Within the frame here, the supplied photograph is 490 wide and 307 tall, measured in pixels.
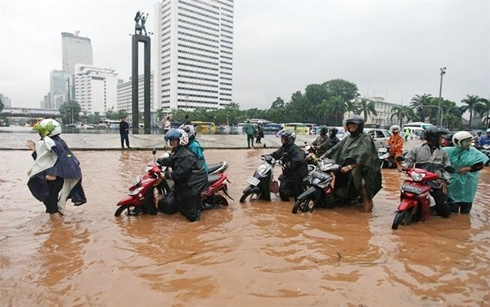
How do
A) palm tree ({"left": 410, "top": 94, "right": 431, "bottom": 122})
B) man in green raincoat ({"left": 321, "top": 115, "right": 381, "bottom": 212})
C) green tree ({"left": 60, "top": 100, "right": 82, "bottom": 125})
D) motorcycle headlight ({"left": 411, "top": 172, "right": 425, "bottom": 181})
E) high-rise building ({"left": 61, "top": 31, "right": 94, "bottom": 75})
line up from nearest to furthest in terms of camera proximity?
motorcycle headlight ({"left": 411, "top": 172, "right": 425, "bottom": 181})
man in green raincoat ({"left": 321, "top": 115, "right": 381, "bottom": 212})
palm tree ({"left": 410, "top": 94, "right": 431, "bottom": 122})
green tree ({"left": 60, "top": 100, "right": 82, "bottom": 125})
high-rise building ({"left": 61, "top": 31, "right": 94, "bottom": 75})

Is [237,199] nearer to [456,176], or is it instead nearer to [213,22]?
[456,176]

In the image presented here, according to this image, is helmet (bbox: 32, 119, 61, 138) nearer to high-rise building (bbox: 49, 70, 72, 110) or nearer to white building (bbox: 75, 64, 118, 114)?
white building (bbox: 75, 64, 118, 114)

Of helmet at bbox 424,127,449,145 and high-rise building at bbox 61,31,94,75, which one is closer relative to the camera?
helmet at bbox 424,127,449,145

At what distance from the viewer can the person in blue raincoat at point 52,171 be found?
492cm

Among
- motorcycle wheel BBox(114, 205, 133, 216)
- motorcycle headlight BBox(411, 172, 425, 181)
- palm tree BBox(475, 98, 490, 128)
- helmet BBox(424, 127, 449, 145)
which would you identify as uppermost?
palm tree BBox(475, 98, 490, 128)

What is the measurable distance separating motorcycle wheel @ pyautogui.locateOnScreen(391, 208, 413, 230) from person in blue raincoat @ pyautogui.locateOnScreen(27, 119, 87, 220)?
15.2ft

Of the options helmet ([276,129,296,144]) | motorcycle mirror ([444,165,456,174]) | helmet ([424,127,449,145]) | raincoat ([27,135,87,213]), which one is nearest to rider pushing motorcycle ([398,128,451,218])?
helmet ([424,127,449,145])

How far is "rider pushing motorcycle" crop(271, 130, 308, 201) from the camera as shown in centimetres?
646

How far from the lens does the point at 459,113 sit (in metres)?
65.6

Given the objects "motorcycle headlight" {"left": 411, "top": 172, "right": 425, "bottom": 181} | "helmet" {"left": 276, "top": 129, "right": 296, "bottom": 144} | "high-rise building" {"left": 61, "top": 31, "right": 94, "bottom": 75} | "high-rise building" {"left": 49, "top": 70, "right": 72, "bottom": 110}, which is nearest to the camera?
"motorcycle headlight" {"left": 411, "top": 172, "right": 425, "bottom": 181}

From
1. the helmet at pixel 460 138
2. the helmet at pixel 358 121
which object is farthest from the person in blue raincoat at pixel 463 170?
the helmet at pixel 358 121

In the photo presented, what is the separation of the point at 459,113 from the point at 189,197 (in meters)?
73.8

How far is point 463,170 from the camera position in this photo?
5.45 m

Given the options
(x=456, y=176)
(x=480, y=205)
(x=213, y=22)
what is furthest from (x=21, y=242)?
(x=213, y=22)
